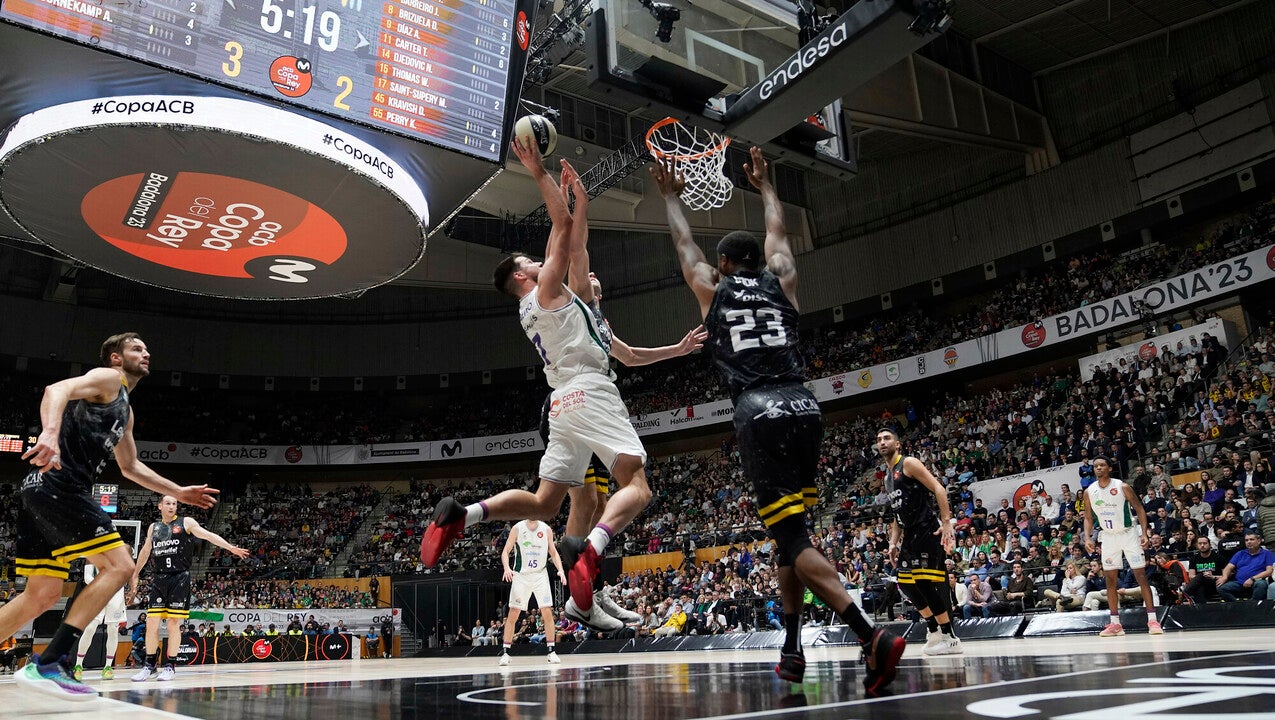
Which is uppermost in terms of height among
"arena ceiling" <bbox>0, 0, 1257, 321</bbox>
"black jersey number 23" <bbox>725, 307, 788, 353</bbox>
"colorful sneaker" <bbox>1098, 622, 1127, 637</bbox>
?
"arena ceiling" <bbox>0, 0, 1257, 321</bbox>

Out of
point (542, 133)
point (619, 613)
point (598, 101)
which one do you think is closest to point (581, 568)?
point (619, 613)

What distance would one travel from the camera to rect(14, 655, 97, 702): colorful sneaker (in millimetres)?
4840

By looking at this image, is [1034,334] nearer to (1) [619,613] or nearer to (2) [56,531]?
(1) [619,613]

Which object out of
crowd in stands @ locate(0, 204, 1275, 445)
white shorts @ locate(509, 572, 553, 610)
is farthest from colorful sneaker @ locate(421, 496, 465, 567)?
→ crowd in stands @ locate(0, 204, 1275, 445)

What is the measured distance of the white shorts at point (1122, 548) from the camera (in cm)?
968

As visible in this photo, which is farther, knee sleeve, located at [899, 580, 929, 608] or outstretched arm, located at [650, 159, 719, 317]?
knee sleeve, located at [899, 580, 929, 608]

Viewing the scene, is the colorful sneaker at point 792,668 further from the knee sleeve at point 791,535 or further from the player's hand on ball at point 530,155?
the player's hand on ball at point 530,155

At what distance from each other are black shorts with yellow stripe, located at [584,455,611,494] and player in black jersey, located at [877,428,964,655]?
3.35 metres

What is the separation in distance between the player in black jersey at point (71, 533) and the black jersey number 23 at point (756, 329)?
3261 millimetres

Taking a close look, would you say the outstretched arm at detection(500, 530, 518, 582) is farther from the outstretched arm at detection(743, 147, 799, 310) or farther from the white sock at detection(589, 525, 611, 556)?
the outstretched arm at detection(743, 147, 799, 310)

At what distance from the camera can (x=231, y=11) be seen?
27.9 feet

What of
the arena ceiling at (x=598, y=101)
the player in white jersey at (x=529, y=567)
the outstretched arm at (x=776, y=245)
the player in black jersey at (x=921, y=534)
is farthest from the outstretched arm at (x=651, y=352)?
the arena ceiling at (x=598, y=101)

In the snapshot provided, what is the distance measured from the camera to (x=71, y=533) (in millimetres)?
5004

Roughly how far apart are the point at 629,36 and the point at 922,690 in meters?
7.12
